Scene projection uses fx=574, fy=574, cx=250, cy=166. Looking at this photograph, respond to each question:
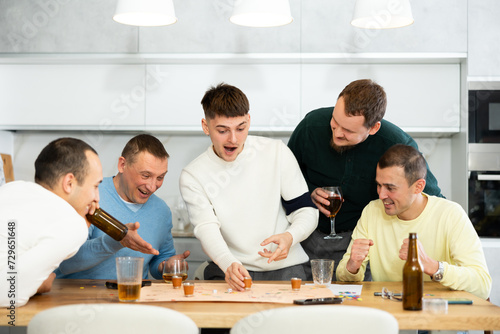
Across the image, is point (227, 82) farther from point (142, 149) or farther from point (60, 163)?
point (60, 163)

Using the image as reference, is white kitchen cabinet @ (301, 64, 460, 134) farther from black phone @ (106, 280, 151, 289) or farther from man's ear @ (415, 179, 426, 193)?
black phone @ (106, 280, 151, 289)

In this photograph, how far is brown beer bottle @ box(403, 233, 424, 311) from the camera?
1717mm

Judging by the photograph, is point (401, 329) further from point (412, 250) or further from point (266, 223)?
point (266, 223)

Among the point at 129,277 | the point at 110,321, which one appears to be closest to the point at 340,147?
the point at 129,277

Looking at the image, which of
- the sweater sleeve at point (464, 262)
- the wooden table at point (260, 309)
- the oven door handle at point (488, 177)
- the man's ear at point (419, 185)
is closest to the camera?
the wooden table at point (260, 309)

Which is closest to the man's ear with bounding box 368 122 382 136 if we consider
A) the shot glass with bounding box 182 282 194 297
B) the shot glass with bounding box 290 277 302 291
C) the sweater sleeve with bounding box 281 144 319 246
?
the sweater sleeve with bounding box 281 144 319 246

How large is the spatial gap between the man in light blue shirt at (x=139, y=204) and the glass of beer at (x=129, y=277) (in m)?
0.54

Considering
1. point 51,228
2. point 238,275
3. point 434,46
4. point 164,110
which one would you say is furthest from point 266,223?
point 434,46

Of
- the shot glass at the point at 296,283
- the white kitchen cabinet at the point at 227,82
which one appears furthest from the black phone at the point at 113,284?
the white kitchen cabinet at the point at 227,82

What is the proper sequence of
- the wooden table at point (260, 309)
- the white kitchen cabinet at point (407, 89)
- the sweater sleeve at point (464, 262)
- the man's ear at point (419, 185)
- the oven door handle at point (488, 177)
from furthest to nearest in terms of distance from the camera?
the white kitchen cabinet at point (407, 89) < the oven door handle at point (488, 177) < the man's ear at point (419, 185) < the sweater sleeve at point (464, 262) < the wooden table at point (260, 309)

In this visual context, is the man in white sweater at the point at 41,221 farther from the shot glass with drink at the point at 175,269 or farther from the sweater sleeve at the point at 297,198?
the sweater sleeve at the point at 297,198

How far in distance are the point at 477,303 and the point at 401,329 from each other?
328 mm

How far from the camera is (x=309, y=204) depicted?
8.07 feet

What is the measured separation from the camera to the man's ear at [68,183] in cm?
181
